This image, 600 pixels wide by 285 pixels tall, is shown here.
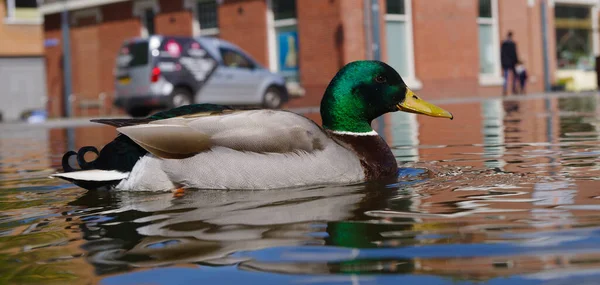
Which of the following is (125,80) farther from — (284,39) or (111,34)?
(111,34)

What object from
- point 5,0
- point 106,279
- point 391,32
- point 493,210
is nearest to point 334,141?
point 493,210

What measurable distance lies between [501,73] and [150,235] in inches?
1169

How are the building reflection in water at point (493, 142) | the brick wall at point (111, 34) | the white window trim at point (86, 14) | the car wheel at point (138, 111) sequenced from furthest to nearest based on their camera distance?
the white window trim at point (86, 14) → the brick wall at point (111, 34) → the car wheel at point (138, 111) → the building reflection in water at point (493, 142)

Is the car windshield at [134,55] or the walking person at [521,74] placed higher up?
the car windshield at [134,55]

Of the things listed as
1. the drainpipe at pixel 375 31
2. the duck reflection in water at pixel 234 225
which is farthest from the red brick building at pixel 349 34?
the duck reflection in water at pixel 234 225

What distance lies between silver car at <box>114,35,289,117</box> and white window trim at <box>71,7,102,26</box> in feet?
39.0

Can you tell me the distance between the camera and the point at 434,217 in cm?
397

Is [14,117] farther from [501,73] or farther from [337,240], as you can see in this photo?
[337,240]

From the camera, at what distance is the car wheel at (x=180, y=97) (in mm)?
22594

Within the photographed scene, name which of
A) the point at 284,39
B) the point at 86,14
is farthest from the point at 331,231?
the point at 86,14

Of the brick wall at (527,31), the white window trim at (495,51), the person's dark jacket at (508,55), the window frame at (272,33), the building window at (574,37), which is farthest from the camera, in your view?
the building window at (574,37)

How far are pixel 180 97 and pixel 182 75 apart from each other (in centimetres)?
50

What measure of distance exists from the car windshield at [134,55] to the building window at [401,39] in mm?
8116

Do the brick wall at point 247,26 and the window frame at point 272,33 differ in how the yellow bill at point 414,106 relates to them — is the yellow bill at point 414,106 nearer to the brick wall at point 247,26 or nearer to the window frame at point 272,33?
the window frame at point 272,33
